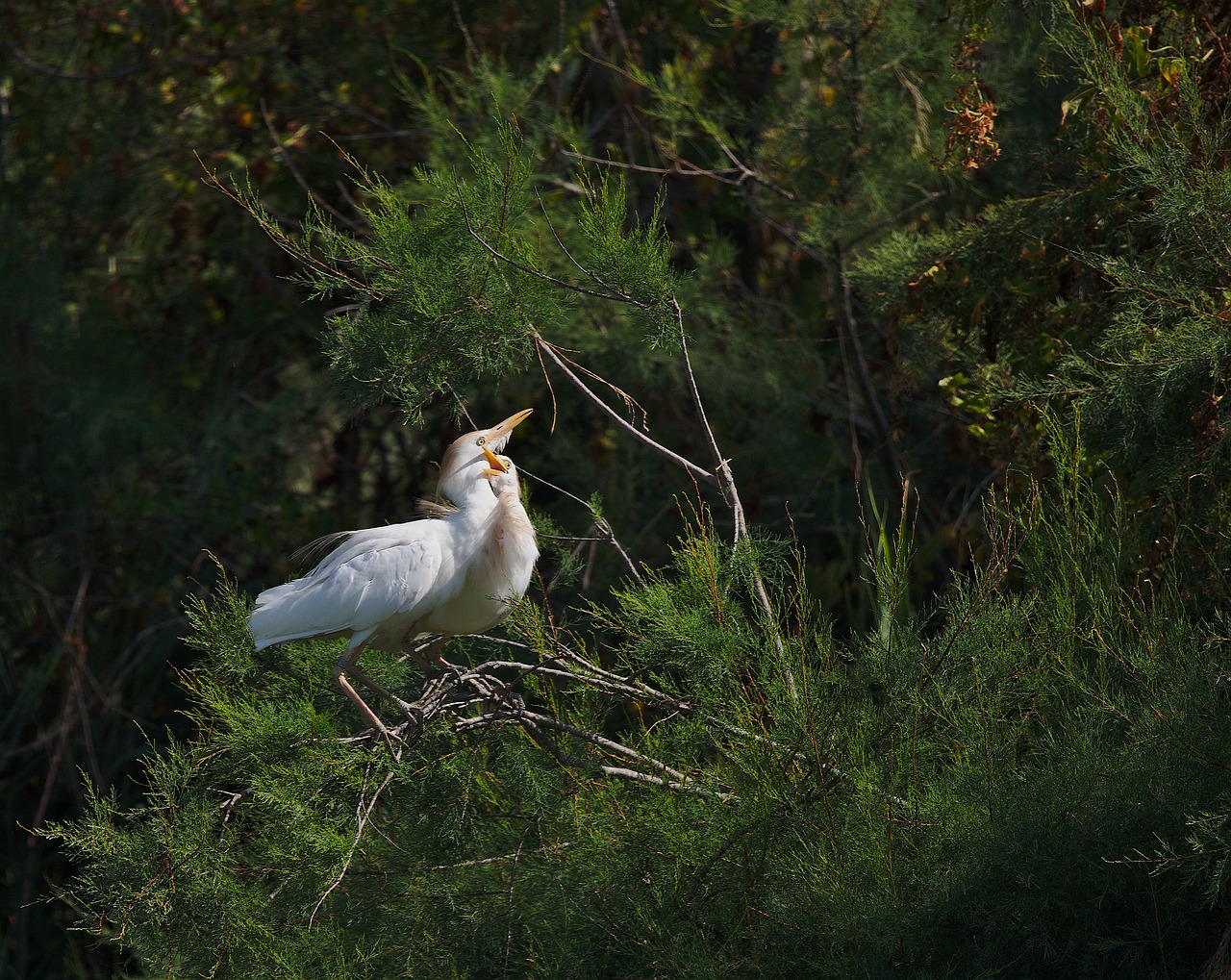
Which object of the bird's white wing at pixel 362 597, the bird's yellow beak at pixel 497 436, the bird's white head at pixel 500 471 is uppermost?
the bird's yellow beak at pixel 497 436

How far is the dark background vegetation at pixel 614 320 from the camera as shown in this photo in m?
2.85

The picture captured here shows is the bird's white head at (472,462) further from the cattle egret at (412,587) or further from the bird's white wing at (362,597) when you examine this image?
the bird's white wing at (362,597)

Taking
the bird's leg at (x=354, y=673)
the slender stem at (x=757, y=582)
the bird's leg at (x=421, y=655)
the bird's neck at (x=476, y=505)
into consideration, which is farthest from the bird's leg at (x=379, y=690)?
the slender stem at (x=757, y=582)

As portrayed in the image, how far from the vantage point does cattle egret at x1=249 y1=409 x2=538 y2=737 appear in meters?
2.87

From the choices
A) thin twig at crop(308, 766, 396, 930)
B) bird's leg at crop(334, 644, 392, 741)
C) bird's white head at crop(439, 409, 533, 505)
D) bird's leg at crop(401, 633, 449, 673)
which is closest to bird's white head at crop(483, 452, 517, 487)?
bird's white head at crop(439, 409, 533, 505)

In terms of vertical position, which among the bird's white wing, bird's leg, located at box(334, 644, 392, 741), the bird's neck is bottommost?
bird's leg, located at box(334, 644, 392, 741)

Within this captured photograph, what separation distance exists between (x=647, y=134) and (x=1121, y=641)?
9.03 feet

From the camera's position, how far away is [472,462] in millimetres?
3180

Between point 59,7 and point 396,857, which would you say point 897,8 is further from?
point 59,7

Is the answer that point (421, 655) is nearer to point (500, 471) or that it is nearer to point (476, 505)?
point (476, 505)

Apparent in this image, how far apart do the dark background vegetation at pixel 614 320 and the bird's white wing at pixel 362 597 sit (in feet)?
1.12

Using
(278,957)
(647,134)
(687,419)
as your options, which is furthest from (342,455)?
(278,957)

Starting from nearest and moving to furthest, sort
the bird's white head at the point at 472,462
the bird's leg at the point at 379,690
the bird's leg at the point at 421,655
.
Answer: the bird's leg at the point at 379,690
the bird's leg at the point at 421,655
the bird's white head at the point at 472,462

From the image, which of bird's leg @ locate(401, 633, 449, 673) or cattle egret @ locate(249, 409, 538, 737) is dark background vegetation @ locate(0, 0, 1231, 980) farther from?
bird's leg @ locate(401, 633, 449, 673)
